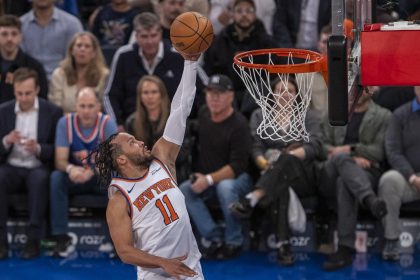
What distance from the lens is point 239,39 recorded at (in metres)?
9.86

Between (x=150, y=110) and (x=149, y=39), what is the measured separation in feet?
3.00

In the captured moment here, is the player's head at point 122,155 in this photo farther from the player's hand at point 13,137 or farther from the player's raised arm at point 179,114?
the player's hand at point 13,137

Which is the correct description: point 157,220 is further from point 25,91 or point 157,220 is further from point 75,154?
point 25,91

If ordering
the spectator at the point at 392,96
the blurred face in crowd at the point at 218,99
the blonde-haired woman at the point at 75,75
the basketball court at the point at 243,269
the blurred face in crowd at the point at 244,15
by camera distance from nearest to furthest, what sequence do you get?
the basketball court at the point at 243,269 → the blurred face in crowd at the point at 218,99 → the spectator at the point at 392,96 → the blonde-haired woman at the point at 75,75 → the blurred face in crowd at the point at 244,15

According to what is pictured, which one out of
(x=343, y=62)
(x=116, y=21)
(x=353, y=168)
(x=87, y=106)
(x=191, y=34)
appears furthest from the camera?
(x=116, y=21)

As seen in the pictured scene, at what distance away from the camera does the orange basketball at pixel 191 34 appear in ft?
20.2

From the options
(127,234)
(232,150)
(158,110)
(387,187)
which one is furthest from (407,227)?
(127,234)

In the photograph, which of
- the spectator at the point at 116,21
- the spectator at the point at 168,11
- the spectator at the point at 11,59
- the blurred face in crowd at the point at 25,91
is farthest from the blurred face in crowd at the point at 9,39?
the spectator at the point at 168,11

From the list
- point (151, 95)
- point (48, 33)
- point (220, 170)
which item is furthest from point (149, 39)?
point (220, 170)

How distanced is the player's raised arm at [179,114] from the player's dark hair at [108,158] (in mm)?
278

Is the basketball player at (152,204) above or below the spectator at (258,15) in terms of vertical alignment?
below

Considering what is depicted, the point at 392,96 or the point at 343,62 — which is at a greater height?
the point at 343,62

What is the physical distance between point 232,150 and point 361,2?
2.96m

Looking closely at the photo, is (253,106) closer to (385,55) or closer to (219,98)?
(219,98)
